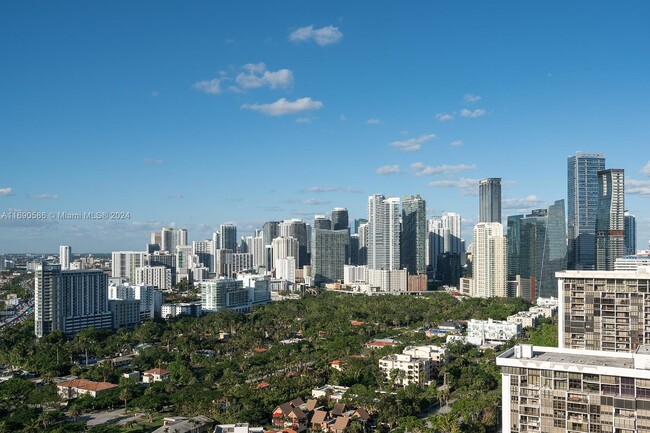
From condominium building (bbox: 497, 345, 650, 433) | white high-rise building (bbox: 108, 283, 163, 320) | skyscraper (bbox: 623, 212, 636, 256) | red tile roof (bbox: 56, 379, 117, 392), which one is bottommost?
red tile roof (bbox: 56, 379, 117, 392)

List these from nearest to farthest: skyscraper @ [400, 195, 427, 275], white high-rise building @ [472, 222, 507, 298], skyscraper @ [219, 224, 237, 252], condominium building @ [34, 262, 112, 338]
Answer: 1. condominium building @ [34, 262, 112, 338]
2. white high-rise building @ [472, 222, 507, 298]
3. skyscraper @ [400, 195, 427, 275]
4. skyscraper @ [219, 224, 237, 252]

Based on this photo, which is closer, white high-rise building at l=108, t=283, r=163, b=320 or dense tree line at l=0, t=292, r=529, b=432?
dense tree line at l=0, t=292, r=529, b=432

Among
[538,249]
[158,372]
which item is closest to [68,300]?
[158,372]

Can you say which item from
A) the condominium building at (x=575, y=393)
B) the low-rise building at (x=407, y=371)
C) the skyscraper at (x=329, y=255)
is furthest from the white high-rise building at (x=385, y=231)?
the condominium building at (x=575, y=393)

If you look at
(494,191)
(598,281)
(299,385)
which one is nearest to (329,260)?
(494,191)

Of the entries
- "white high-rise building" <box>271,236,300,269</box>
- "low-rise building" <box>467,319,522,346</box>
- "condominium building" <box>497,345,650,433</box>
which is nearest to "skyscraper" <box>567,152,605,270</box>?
"low-rise building" <box>467,319,522,346</box>

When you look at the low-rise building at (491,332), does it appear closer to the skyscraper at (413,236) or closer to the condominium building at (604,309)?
the condominium building at (604,309)

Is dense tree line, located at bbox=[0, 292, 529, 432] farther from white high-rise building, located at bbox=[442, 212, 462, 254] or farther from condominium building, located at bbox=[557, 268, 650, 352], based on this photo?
white high-rise building, located at bbox=[442, 212, 462, 254]

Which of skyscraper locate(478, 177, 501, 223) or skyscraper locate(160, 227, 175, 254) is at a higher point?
skyscraper locate(478, 177, 501, 223)
